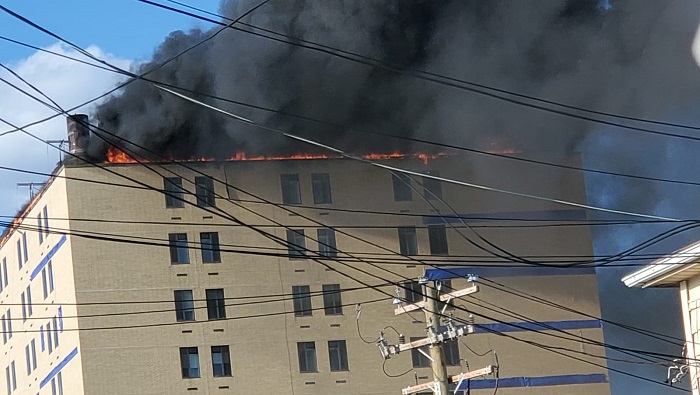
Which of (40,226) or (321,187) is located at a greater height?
(321,187)

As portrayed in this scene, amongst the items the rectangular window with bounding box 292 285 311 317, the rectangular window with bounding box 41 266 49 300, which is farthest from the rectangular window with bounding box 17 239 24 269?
the rectangular window with bounding box 292 285 311 317

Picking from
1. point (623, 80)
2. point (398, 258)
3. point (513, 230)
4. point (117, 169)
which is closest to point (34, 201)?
point (117, 169)

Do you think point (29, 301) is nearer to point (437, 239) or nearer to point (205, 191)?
point (205, 191)

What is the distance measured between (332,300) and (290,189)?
5448 mm

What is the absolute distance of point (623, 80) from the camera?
7250cm

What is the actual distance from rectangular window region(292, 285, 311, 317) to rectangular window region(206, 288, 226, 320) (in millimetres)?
3220

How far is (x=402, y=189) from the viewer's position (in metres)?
70.1

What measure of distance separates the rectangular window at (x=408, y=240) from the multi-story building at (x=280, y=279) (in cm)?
6

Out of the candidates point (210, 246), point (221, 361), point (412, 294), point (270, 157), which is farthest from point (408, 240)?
point (221, 361)

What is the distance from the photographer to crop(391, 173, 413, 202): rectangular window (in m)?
69.7

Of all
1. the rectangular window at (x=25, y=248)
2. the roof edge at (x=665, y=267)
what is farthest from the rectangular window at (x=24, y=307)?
the roof edge at (x=665, y=267)

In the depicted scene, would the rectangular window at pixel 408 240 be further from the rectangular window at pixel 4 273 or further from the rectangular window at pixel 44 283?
the rectangular window at pixel 4 273

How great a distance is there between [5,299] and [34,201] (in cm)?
642

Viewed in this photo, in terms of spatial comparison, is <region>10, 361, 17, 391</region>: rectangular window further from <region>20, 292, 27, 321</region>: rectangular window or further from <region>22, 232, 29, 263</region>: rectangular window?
<region>22, 232, 29, 263</region>: rectangular window
